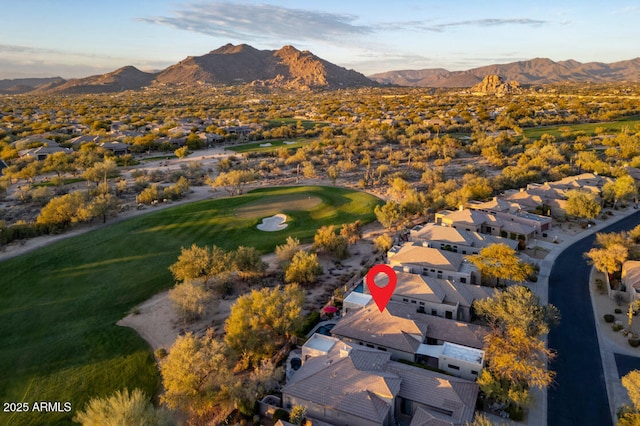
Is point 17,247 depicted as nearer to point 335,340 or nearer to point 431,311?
point 335,340

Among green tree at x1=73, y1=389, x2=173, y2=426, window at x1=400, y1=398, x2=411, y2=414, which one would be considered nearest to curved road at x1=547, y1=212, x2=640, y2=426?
window at x1=400, y1=398, x2=411, y2=414

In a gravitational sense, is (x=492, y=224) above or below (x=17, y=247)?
above

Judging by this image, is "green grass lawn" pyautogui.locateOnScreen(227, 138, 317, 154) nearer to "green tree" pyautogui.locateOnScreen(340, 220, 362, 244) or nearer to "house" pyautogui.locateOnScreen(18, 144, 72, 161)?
"house" pyautogui.locateOnScreen(18, 144, 72, 161)

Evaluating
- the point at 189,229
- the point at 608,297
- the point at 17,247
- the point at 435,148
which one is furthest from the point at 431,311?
the point at 435,148

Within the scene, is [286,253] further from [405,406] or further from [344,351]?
[405,406]

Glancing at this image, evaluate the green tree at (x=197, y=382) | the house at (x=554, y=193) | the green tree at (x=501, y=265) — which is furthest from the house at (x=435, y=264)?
the house at (x=554, y=193)

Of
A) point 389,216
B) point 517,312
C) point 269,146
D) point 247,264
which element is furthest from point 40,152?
point 517,312
